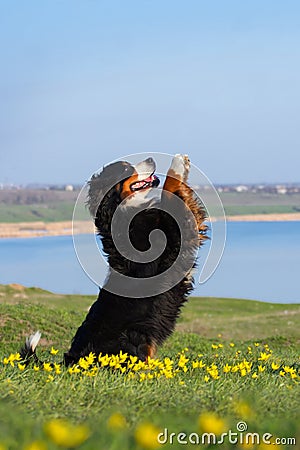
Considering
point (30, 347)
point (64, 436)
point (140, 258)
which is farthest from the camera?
point (140, 258)

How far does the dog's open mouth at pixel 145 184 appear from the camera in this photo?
22.7 ft

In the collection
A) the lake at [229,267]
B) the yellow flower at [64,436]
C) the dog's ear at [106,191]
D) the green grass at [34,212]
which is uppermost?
the dog's ear at [106,191]

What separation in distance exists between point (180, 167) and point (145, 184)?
40 cm

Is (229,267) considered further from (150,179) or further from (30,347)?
(30,347)

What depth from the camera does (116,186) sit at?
22.6ft

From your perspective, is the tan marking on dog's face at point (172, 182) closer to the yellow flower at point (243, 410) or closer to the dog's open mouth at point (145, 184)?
the dog's open mouth at point (145, 184)

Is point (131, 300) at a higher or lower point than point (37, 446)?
lower

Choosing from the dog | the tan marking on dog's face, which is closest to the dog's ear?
the dog

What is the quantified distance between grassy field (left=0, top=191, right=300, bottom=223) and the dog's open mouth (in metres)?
69.6

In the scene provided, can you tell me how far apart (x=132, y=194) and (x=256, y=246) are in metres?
61.8

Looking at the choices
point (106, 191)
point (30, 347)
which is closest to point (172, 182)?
point (106, 191)

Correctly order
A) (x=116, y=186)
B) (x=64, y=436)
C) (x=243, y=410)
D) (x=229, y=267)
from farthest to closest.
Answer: (x=229, y=267) < (x=116, y=186) < (x=243, y=410) < (x=64, y=436)

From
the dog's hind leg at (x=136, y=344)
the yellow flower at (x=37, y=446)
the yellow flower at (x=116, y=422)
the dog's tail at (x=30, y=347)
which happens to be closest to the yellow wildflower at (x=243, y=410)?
the yellow flower at (x=116, y=422)

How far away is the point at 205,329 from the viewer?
691 inches
